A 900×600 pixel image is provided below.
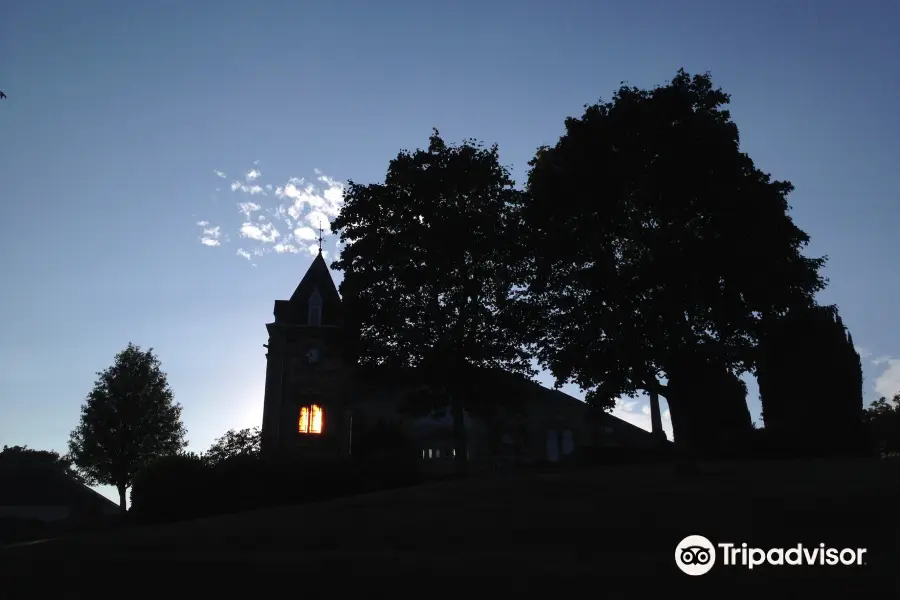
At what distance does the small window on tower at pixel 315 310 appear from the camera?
50.9m

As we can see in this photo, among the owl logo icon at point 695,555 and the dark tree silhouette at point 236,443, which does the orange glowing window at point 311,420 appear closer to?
the dark tree silhouette at point 236,443

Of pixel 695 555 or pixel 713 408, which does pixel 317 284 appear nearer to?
pixel 713 408

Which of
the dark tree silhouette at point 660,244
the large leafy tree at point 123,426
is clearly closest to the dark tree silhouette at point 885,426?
the dark tree silhouette at point 660,244

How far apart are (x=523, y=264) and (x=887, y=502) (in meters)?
21.6

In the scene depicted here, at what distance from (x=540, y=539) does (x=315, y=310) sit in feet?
136

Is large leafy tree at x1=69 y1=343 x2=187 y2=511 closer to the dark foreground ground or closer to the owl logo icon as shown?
the dark foreground ground

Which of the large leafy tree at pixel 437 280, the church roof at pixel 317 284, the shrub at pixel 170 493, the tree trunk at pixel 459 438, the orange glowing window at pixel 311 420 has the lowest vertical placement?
the shrub at pixel 170 493

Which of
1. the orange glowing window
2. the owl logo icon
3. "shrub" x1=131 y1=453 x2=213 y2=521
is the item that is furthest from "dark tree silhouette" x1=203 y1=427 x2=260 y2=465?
the owl logo icon

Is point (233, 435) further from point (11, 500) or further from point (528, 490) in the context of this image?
point (528, 490)

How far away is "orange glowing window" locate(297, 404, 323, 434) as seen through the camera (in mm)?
47125

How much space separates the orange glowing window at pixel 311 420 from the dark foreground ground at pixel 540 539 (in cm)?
2813

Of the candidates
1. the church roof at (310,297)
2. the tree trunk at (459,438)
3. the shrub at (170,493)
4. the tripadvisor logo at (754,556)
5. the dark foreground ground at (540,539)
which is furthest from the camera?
the church roof at (310,297)

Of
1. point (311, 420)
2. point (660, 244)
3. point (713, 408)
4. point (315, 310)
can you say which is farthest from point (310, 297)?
point (660, 244)

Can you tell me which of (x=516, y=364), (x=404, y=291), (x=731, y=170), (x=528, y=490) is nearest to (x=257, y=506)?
(x=528, y=490)
